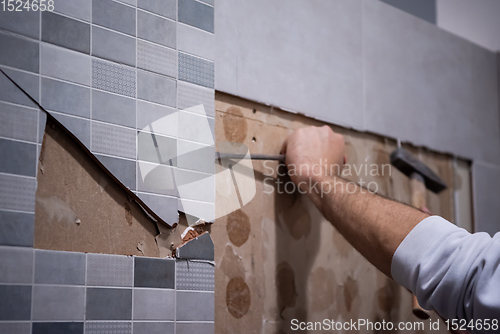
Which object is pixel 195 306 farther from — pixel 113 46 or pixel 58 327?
pixel 113 46

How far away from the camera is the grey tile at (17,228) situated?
0.87 metres

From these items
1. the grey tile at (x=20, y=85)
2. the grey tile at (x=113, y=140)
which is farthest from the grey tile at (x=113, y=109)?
the grey tile at (x=20, y=85)

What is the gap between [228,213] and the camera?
4.15ft

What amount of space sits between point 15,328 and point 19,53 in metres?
0.52

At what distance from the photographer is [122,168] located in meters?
1.02

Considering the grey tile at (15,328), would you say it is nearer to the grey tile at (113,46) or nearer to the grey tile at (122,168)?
the grey tile at (122,168)

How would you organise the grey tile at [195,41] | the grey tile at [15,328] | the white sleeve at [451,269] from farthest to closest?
the grey tile at [195,41], the grey tile at [15,328], the white sleeve at [451,269]

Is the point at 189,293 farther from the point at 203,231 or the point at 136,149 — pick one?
the point at 136,149

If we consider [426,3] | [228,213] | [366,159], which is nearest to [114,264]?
[228,213]

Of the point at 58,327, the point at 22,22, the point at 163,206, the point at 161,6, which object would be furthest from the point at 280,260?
the point at 22,22

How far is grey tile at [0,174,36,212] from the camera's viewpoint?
2.89ft

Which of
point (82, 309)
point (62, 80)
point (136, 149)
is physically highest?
point (62, 80)

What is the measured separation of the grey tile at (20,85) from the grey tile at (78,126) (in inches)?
2.4

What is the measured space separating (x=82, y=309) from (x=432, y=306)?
647 mm
